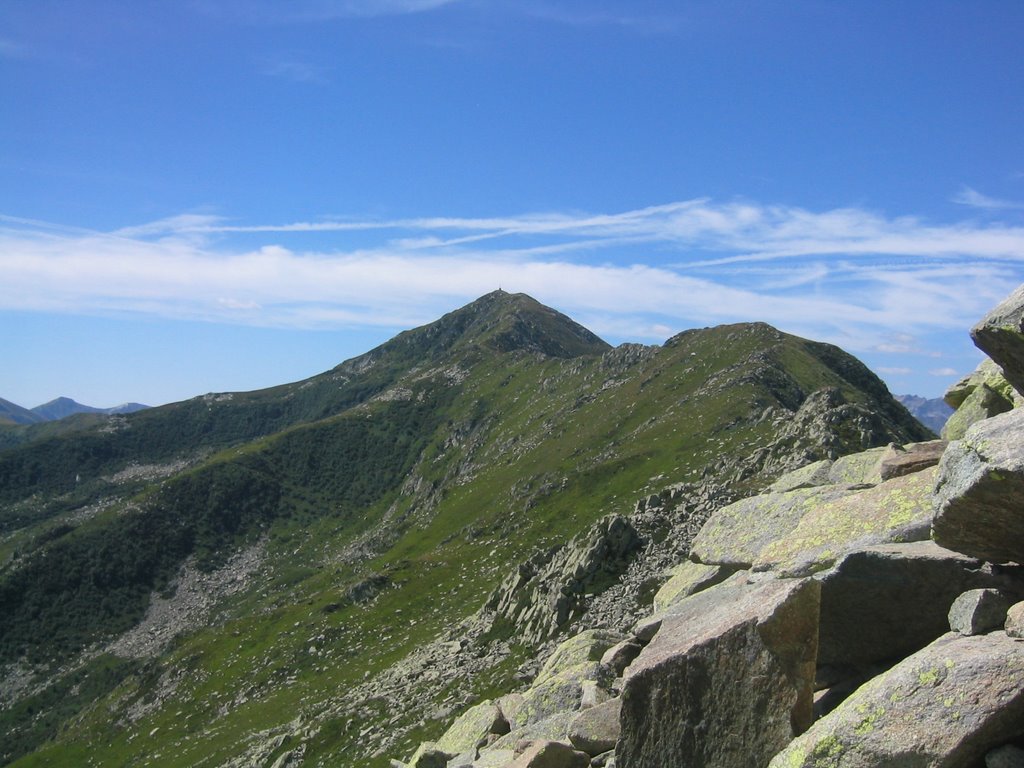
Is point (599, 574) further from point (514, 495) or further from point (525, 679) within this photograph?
point (514, 495)

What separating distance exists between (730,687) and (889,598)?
11.1ft

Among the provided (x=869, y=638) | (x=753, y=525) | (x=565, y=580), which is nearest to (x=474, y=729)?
(x=753, y=525)

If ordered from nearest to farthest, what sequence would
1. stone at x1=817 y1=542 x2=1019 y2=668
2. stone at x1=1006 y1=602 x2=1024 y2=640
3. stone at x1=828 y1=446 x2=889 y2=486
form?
stone at x1=1006 y1=602 x2=1024 y2=640 < stone at x1=817 y1=542 x2=1019 y2=668 < stone at x1=828 y1=446 x2=889 y2=486

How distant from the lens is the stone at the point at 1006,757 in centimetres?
971

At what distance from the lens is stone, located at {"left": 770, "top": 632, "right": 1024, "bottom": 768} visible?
1002 centimetres

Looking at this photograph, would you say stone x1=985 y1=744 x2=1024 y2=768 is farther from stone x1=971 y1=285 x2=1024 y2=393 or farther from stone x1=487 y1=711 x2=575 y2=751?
stone x1=487 y1=711 x2=575 y2=751

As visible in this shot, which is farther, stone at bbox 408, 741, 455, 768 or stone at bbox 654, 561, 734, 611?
stone at bbox 408, 741, 455, 768

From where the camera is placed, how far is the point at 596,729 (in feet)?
59.9

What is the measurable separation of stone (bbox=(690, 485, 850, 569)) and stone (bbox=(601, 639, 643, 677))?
3.27m

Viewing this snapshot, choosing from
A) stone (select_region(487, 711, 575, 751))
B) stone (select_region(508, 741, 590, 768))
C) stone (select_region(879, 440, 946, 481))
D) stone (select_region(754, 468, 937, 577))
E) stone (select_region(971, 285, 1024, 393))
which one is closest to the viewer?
stone (select_region(971, 285, 1024, 393))

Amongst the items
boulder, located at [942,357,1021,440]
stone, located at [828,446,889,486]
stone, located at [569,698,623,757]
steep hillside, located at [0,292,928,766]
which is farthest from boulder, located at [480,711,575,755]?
steep hillside, located at [0,292,928,766]

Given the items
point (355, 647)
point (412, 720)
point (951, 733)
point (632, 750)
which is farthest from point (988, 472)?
point (355, 647)

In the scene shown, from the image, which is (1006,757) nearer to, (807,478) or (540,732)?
(540,732)

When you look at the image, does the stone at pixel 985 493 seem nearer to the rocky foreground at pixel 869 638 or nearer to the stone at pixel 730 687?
the rocky foreground at pixel 869 638
